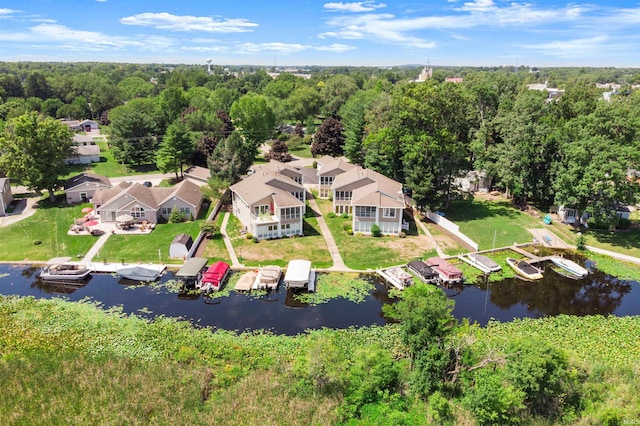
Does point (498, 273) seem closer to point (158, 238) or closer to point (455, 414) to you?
point (455, 414)

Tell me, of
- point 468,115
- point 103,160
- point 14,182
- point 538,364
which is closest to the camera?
point 538,364

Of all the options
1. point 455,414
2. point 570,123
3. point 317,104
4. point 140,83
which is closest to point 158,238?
point 455,414

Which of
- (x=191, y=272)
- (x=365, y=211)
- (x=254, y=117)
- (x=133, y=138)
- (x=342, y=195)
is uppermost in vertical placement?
(x=254, y=117)

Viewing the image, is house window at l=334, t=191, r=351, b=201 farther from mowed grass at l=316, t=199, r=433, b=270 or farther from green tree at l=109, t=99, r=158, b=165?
green tree at l=109, t=99, r=158, b=165

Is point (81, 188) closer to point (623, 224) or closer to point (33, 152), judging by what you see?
point (33, 152)

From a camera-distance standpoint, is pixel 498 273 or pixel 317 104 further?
pixel 317 104

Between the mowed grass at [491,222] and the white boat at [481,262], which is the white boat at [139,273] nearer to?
the white boat at [481,262]

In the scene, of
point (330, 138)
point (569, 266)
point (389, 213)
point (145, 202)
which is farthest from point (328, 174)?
point (569, 266)
